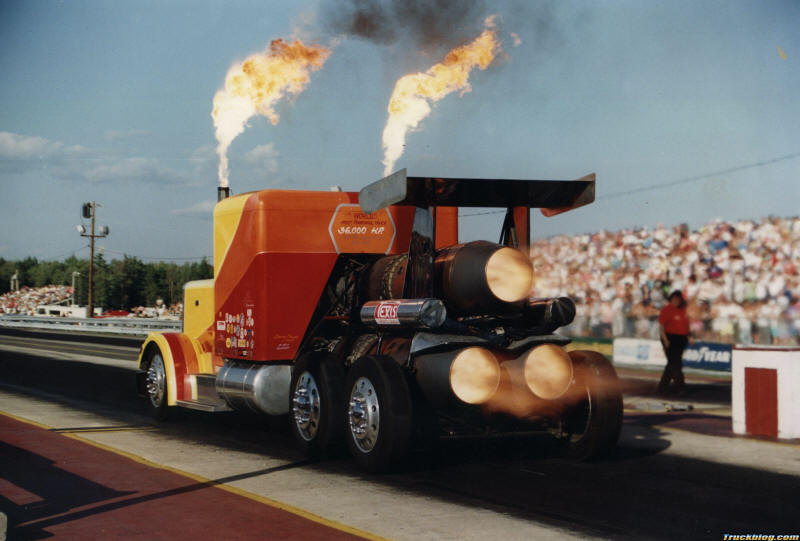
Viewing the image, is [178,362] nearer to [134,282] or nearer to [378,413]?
[378,413]

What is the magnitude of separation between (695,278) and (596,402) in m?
12.2

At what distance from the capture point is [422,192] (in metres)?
9.01

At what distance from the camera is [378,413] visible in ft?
28.3

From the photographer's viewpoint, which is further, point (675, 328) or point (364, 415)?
point (675, 328)

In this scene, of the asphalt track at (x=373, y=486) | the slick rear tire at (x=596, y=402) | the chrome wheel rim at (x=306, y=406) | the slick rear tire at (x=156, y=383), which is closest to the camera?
the asphalt track at (x=373, y=486)

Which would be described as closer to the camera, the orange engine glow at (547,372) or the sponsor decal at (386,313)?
the orange engine glow at (547,372)

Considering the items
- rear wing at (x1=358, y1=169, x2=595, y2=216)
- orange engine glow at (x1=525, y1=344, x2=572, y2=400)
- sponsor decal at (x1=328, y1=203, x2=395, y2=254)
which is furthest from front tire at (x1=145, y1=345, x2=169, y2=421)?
orange engine glow at (x1=525, y1=344, x2=572, y2=400)

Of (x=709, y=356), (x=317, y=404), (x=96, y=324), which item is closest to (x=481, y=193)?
(x=317, y=404)

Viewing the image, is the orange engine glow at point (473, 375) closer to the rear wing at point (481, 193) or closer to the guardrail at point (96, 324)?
the rear wing at point (481, 193)

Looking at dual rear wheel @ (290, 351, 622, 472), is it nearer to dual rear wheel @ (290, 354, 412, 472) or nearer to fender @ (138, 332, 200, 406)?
dual rear wheel @ (290, 354, 412, 472)

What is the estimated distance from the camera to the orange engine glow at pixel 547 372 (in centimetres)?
840

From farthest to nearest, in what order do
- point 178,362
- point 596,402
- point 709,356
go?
point 709,356, point 178,362, point 596,402

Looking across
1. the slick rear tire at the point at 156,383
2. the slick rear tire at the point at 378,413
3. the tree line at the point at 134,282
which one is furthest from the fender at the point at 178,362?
the tree line at the point at 134,282

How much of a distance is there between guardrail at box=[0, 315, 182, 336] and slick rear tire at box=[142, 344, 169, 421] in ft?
81.5
